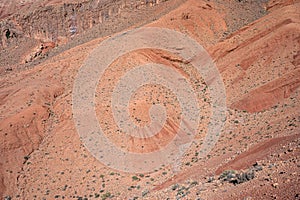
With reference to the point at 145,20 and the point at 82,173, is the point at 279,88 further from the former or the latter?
the point at 145,20

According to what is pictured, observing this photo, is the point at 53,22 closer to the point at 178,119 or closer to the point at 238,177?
the point at 178,119

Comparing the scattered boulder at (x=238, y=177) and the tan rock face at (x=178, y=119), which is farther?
the tan rock face at (x=178, y=119)

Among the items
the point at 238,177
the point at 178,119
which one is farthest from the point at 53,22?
the point at 238,177

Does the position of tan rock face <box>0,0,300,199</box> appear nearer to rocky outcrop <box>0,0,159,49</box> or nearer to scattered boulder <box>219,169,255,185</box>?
scattered boulder <box>219,169,255,185</box>

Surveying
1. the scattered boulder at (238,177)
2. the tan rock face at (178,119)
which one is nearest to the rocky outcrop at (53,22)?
the tan rock face at (178,119)

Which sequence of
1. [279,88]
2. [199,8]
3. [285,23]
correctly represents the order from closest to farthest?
[279,88] < [285,23] < [199,8]

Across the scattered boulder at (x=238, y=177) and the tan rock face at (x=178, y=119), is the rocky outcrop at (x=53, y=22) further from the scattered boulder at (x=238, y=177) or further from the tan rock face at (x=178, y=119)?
the scattered boulder at (x=238, y=177)

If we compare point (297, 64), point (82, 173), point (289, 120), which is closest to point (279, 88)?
point (297, 64)

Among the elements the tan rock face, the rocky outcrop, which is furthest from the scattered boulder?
the rocky outcrop
